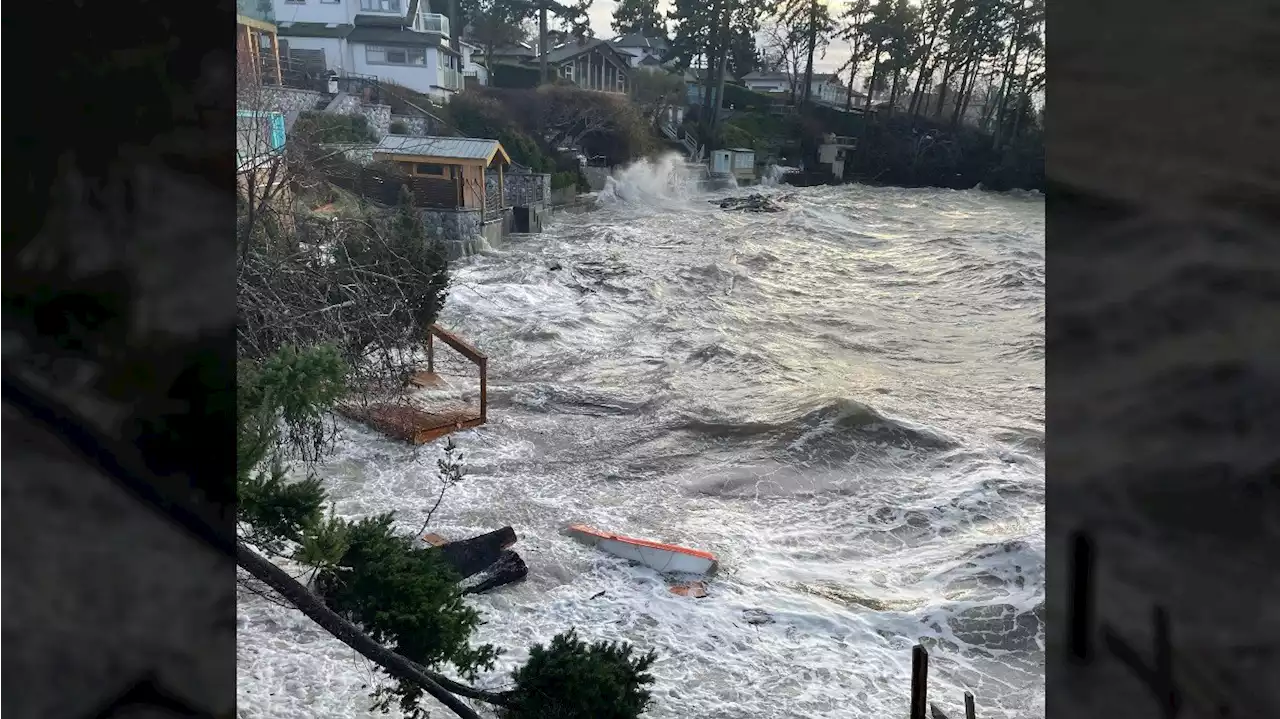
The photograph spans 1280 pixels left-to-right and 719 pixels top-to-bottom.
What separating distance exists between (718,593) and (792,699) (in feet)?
3.81

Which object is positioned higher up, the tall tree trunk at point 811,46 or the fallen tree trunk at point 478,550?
the tall tree trunk at point 811,46

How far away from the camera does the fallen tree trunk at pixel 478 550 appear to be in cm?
650

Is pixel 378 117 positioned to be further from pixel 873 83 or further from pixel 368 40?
pixel 873 83

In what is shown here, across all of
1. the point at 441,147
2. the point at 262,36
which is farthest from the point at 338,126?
the point at 262,36

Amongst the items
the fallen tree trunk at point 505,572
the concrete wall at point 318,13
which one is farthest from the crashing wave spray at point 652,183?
the fallen tree trunk at point 505,572

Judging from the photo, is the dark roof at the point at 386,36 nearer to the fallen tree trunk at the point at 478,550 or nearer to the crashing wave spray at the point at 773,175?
the crashing wave spray at the point at 773,175

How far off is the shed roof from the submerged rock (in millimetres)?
9943

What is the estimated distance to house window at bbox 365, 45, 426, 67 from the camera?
71.1ft

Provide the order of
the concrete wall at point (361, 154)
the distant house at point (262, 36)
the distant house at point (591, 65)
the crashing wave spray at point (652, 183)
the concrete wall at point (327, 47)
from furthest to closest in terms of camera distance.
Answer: the distant house at point (591, 65) → the crashing wave spray at point (652, 183) → the concrete wall at point (327, 47) → the distant house at point (262, 36) → the concrete wall at point (361, 154)

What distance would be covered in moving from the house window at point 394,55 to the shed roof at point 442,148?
7.09 m
